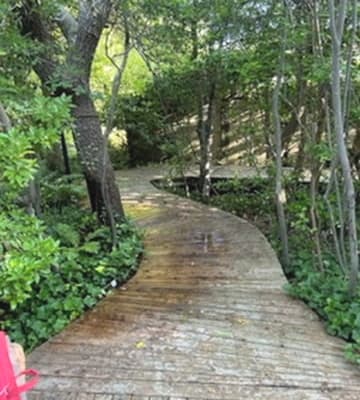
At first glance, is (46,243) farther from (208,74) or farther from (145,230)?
(208,74)

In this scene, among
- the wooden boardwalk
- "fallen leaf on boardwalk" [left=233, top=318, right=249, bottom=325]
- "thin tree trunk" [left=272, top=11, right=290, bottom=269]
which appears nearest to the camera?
the wooden boardwalk

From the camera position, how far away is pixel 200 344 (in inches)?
103

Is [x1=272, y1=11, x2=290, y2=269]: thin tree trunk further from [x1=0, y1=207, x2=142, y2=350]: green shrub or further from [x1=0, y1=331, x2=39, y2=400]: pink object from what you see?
[x1=0, y1=331, x2=39, y2=400]: pink object

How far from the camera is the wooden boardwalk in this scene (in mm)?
2211

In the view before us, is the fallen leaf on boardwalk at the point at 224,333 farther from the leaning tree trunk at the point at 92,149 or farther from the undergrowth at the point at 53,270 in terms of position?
the leaning tree trunk at the point at 92,149

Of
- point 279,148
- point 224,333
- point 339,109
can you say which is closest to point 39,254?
point 224,333

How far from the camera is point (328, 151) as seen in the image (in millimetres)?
3385

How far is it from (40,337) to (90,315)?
374 millimetres

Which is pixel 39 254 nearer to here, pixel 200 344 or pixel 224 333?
pixel 200 344

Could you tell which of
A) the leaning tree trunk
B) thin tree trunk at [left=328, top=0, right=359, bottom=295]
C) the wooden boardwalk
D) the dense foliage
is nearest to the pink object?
the wooden boardwalk

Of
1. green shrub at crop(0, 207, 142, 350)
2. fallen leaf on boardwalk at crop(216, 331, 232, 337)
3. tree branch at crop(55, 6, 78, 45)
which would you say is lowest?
fallen leaf on boardwalk at crop(216, 331, 232, 337)

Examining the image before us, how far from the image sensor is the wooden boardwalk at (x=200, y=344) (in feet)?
7.25

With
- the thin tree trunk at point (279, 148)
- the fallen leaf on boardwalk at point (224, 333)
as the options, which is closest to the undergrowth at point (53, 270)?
the fallen leaf on boardwalk at point (224, 333)

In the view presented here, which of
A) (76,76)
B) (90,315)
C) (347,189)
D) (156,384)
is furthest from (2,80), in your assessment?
(347,189)
